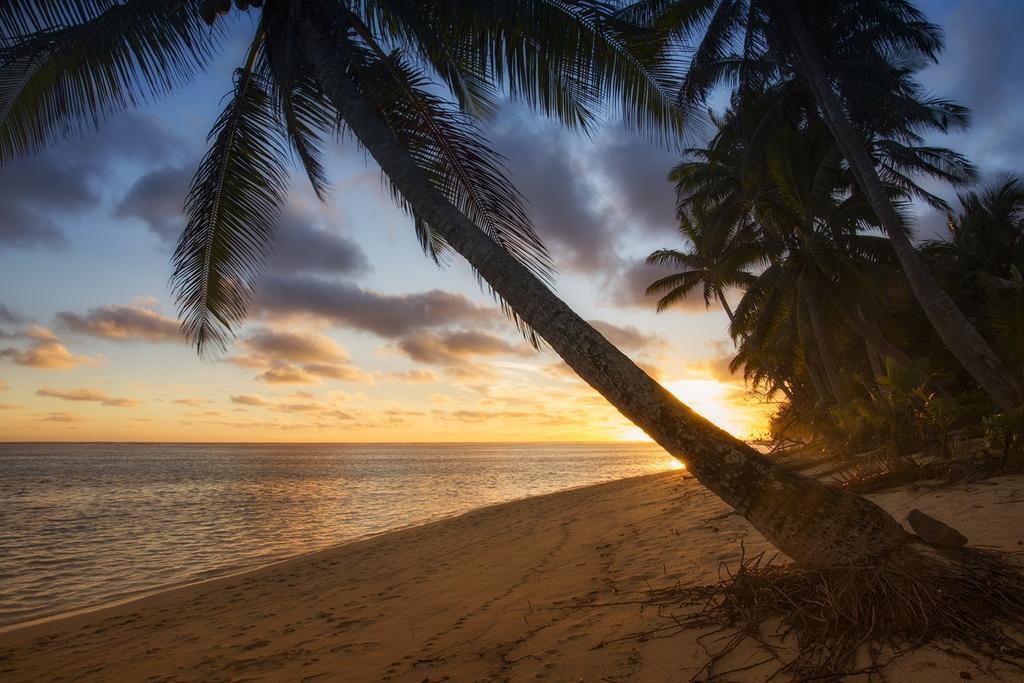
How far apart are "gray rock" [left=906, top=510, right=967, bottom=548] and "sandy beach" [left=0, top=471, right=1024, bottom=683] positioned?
2.70ft

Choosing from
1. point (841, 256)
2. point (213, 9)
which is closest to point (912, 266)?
point (841, 256)

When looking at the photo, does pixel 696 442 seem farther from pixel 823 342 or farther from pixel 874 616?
pixel 823 342

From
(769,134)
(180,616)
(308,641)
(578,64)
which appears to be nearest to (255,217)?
(578,64)

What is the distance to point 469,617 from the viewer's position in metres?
4.80

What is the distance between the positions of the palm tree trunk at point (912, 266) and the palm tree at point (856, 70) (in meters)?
0.02

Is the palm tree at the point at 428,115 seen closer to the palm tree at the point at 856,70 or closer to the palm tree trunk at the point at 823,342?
the palm tree at the point at 856,70

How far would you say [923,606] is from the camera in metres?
2.89

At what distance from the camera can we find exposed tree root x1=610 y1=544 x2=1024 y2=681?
272cm

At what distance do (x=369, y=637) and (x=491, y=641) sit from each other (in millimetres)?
1395

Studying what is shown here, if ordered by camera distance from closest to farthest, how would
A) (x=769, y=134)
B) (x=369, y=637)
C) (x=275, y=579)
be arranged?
(x=369, y=637)
(x=275, y=579)
(x=769, y=134)

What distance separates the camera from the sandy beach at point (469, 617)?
3.34 meters

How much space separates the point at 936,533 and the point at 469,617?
11.4 ft

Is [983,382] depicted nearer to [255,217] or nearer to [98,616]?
[255,217]

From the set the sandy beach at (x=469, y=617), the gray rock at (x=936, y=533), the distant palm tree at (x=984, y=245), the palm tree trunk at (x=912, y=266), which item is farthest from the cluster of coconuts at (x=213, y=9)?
the distant palm tree at (x=984, y=245)
